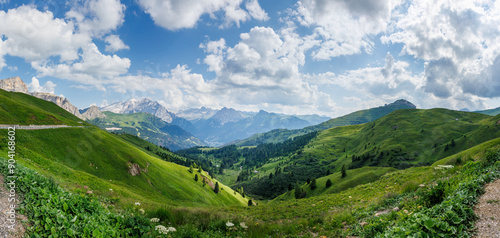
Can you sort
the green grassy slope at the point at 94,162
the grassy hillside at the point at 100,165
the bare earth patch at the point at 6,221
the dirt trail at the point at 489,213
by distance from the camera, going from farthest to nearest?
the grassy hillside at the point at 100,165, the green grassy slope at the point at 94,162, the dirt trail at the point at 489,213, the bare earth patch at the point at 6,221

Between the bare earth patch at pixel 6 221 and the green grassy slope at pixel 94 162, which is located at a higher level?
the bare earth patch at pixel 6 221

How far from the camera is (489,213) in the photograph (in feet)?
28.5

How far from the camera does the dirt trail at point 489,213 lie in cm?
785

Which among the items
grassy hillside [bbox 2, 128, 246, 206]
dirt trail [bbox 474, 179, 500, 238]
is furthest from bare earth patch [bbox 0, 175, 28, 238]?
grassy hillside [bbox 2, 128, 246, 206]

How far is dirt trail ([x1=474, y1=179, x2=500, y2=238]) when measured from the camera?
7.85 meters

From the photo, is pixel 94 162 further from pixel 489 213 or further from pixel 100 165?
pixel 489 213

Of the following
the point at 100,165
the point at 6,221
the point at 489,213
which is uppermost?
the point at 6,221

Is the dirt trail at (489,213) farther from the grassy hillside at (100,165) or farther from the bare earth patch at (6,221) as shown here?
the grassy hillside at (100,165)

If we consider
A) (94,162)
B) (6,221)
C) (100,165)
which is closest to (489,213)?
(6,221)

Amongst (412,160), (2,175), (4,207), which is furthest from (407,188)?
(412,160)

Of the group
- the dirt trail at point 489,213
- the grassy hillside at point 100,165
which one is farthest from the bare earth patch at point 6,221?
the grassy hillside at point 100,165

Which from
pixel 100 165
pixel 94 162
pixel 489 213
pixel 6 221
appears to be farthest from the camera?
pixel 100 165

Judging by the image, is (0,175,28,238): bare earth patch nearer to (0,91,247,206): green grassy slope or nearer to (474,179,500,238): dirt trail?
(474,179,500,238): dirt trail

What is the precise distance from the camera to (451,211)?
8.48 metres
